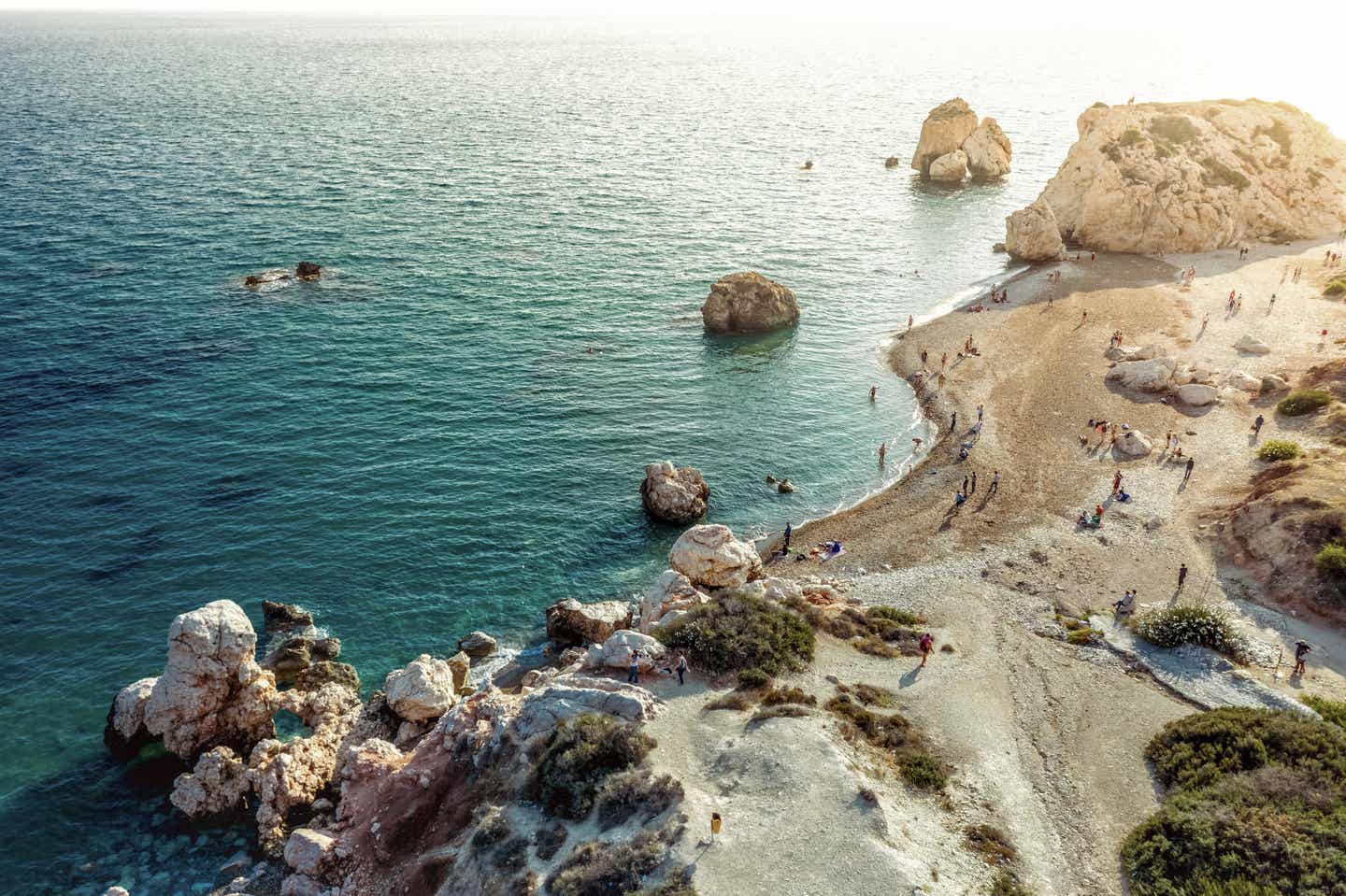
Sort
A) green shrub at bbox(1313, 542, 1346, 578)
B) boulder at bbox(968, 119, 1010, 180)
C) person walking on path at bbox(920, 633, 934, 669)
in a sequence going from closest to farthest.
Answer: person walking on path at bbox(920, 633, 934, 669) < green shrub at bbox(1313, 542, 1346, 578) < boulder at bbox(968, 119, 1010, 180)

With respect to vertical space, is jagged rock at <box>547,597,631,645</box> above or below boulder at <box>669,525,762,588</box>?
below

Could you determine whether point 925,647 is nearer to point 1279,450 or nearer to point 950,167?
point 1279,450

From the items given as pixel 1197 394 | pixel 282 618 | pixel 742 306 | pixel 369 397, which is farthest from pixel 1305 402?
pixel 369 397

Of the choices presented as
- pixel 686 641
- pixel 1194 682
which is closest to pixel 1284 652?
pixel 1194 682

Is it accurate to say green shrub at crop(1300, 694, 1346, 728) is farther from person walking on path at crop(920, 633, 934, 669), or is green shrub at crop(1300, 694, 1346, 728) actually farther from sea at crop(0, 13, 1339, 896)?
sea at crop(0, 13, 1339, 896)

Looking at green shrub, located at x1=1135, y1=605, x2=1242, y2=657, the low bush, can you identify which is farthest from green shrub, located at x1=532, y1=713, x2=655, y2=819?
green shrub, located at x1=1135, y1=605, x2=1242, y2=657

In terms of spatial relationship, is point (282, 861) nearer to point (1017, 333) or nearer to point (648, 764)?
point (648, 764)
